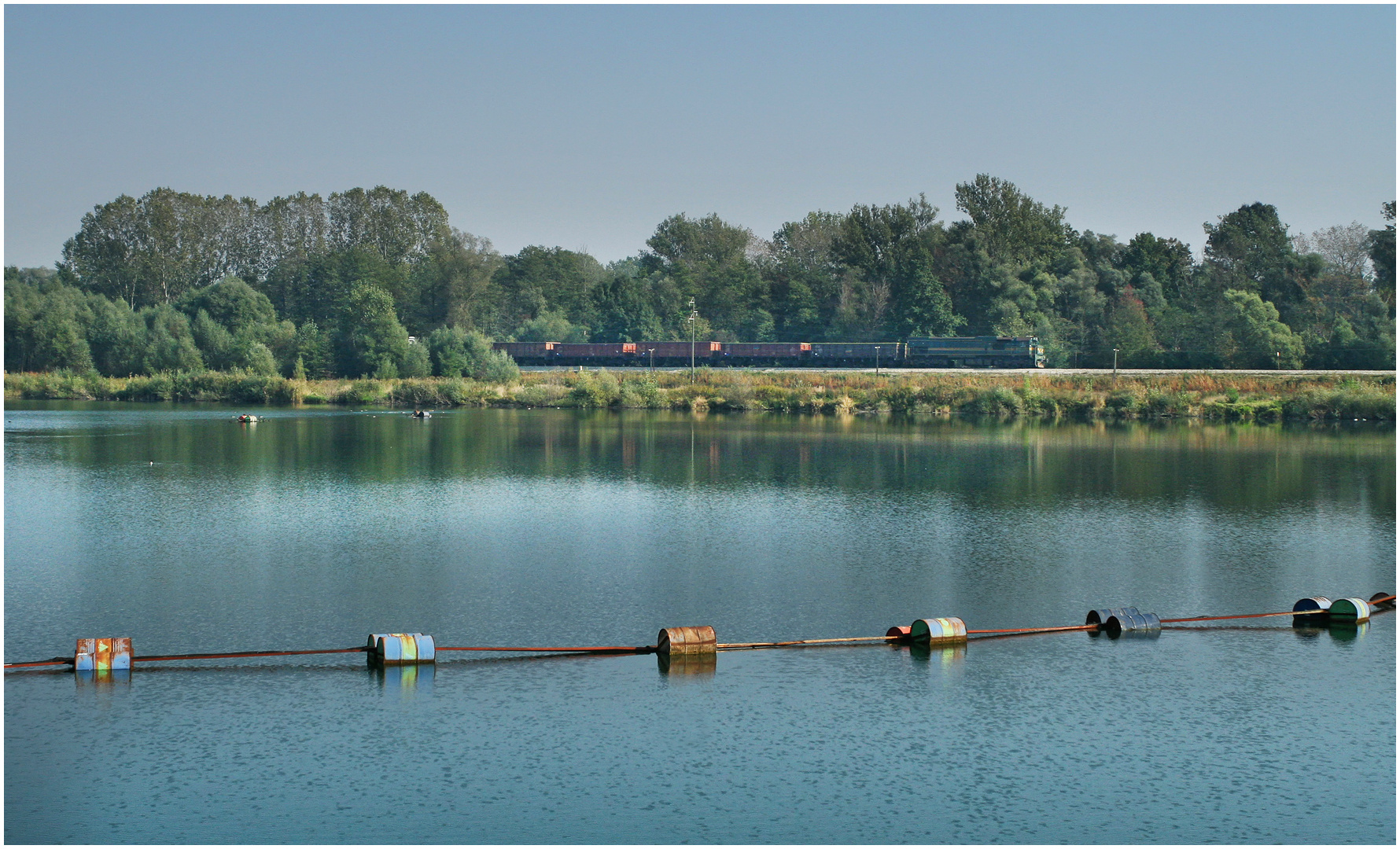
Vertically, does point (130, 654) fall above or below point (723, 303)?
below

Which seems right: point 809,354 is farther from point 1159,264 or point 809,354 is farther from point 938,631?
point 938,631

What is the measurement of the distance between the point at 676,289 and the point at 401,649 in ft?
266

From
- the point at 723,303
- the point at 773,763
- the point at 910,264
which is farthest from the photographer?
the point at 723,303

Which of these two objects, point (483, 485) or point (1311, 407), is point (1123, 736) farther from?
point (1311, 407)

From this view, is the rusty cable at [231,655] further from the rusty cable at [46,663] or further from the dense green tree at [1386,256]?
the dense green tree at [1386,256]

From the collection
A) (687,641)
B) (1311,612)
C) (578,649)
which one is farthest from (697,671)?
(1311,612)

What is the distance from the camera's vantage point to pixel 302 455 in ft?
105

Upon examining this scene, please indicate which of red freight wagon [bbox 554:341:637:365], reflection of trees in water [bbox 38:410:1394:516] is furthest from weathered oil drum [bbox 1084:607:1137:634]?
red freight wagon [bbox 554:341:637:365]

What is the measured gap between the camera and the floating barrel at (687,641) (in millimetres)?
A: 12523

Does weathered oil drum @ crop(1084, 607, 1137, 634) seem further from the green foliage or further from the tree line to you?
the green foliage

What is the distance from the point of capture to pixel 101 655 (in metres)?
11.8

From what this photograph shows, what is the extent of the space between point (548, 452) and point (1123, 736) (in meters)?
24.5

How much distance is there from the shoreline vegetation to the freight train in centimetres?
732

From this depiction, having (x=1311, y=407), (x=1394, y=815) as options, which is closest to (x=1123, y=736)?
(x=1394, y=815)
